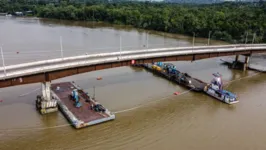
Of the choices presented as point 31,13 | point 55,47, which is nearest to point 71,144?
point 55,47

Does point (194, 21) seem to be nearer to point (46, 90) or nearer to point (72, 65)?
point (72, 65)

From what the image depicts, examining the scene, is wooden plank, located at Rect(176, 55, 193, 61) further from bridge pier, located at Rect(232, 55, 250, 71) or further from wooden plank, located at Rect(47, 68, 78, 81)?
wooden plank, located at Rect(47, 68, 78, 81)

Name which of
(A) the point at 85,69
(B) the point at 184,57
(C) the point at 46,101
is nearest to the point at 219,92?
(B) the point at 184,57

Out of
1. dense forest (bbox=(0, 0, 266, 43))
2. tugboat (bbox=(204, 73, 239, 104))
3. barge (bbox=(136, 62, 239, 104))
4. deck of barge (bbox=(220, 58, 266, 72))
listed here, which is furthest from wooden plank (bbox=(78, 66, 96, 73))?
dense forest (bbox=(0, 0, 266, 43))

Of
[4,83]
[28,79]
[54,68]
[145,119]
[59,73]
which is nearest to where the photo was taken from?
[4,83]

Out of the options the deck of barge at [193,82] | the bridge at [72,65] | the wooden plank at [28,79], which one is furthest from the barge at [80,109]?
the deck of barge at [193,82]

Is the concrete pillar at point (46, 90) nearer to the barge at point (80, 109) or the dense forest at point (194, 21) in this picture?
the barge at point (80, 109)
